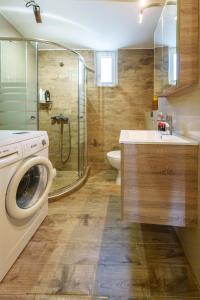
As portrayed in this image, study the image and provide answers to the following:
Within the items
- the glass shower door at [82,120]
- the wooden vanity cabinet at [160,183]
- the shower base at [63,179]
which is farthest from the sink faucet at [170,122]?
the glass shower door at [82,120]

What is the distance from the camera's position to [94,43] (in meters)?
3.74

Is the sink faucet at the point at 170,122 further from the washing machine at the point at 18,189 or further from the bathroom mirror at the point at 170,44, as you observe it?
the washing machine at the point at 18,189

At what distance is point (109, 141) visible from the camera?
4.16m

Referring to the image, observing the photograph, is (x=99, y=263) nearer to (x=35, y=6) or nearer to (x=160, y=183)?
(x=160, y=183)

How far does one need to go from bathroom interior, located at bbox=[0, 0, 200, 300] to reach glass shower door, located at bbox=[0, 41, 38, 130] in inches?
0.5

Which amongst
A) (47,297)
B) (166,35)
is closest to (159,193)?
(47,297)

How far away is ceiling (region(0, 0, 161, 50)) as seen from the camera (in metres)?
2.56

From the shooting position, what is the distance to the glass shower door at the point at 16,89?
2.95m

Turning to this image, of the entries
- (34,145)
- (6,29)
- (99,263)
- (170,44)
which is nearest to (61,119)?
(6,29)

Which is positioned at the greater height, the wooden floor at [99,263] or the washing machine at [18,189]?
the washing machine at [18,189]

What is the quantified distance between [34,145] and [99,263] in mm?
978

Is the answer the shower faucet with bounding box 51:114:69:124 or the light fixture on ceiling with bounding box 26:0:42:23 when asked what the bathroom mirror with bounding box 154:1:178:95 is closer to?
the light fixture on ceiling with bounding box 26:0:42:23

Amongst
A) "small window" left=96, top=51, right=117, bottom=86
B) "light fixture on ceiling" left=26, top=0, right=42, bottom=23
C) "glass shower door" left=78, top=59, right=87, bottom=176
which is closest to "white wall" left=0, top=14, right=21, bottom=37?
"light fixture on ceiling" left=26, top=0, right=42, bottom=23

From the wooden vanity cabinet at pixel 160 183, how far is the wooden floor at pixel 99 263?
35 centimetres
